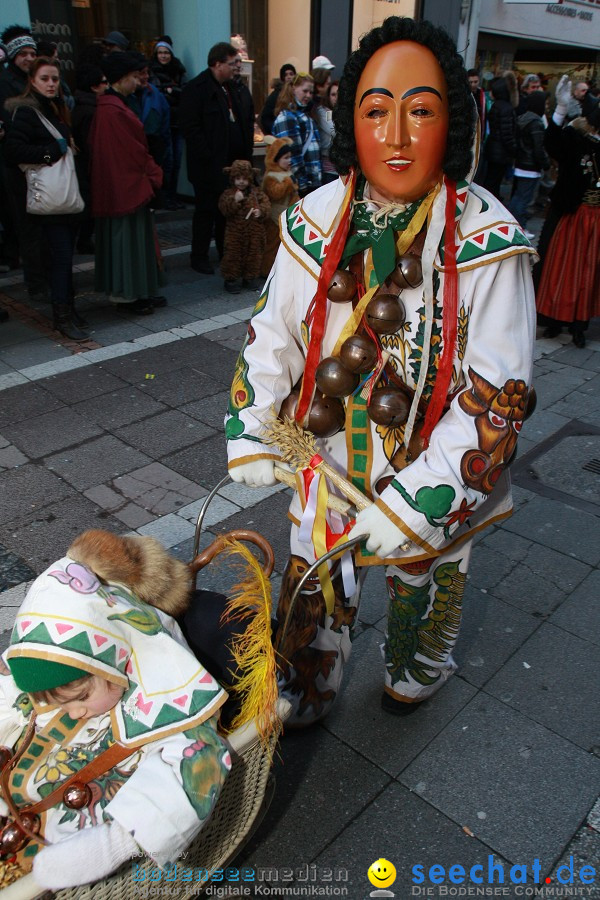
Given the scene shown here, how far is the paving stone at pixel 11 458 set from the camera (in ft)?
13.4

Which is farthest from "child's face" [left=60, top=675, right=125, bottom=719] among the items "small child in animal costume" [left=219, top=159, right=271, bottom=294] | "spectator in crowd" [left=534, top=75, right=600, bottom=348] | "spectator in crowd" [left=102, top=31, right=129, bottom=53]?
"spectator in crowd" [left=102, top=31, right=129, bottom=53]

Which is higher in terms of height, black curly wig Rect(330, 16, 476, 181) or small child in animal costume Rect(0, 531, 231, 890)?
black curly wig Rect(330, 16, 476, 181)

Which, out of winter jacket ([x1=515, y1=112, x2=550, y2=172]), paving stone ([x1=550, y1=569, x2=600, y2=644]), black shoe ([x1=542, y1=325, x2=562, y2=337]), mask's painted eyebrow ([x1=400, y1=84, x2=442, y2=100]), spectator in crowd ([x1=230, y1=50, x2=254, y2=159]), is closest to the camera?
mask's painted eyebrow ([x1=400, y1=84, x2=442, y2=100])

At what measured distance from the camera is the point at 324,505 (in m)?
2.02

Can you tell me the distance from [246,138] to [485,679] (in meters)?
6.08

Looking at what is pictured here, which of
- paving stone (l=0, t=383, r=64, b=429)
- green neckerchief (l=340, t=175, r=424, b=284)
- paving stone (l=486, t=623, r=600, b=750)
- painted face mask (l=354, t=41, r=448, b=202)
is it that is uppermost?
painted face mask (l=354, t=41, r=448, b=202)

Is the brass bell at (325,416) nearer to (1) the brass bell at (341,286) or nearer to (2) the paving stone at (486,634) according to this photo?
(1) the brass bell at (341,286)

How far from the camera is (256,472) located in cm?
209

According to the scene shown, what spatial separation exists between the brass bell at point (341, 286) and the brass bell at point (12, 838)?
1.49 metres

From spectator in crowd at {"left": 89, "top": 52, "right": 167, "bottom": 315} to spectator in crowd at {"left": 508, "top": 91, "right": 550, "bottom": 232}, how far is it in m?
5.14

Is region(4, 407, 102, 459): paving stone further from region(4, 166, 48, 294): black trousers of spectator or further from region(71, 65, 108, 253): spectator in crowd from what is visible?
region(71, 65, 108, 253): spectator in crowd

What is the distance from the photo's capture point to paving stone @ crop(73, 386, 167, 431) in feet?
15.1

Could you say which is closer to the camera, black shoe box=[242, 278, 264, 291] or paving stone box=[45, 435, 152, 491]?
paving stone box=[45, 435, 152, 491]

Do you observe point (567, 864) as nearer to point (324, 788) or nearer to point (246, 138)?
point (324, 788)
